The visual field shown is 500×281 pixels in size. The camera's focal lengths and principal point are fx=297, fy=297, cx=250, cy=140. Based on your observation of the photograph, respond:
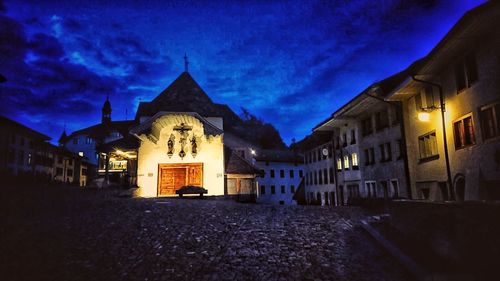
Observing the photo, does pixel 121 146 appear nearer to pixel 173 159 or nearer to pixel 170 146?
pixel 170 146

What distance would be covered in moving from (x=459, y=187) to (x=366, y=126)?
565 inches

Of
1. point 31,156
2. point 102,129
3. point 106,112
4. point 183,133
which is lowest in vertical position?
point 183,133

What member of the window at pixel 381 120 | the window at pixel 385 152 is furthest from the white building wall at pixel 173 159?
the window at pixel 381 120

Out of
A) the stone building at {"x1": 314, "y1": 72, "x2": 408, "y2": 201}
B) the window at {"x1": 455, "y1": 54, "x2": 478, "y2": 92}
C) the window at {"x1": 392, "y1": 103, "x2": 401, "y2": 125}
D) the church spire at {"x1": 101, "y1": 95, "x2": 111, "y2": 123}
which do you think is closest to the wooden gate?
the stone building at {"x1": 314, "y1": 72, "x2": 408, "y2": 201}

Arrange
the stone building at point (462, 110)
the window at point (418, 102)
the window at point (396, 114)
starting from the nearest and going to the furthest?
1. the stone building at point (462, 110)
2. the window at point (418, 102)
3. the window at point (396, 114)

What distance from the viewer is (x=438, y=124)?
17.5 meters

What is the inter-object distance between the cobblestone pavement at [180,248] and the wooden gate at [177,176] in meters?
13.8

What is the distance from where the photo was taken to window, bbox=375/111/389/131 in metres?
25.2

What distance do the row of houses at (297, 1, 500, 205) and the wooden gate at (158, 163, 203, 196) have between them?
1302 centimetres

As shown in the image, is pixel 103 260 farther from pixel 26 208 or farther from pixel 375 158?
pixel 375 158

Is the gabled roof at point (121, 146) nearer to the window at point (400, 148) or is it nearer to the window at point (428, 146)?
the window at point (400, 148)

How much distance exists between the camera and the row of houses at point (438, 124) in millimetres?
12797

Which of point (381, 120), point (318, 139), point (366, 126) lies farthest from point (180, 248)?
point (318, 139)

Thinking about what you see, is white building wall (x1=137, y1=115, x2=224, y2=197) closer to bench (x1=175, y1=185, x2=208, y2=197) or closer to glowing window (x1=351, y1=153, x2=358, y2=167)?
bench (x1=175, y1=185, x2=208, y2=197)
